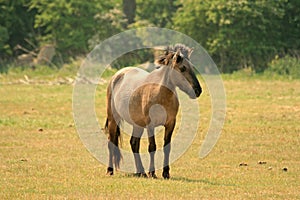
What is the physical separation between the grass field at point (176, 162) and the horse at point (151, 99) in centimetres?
44

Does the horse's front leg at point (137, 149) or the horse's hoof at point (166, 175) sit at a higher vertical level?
the horse's front leg at point (137, 149)

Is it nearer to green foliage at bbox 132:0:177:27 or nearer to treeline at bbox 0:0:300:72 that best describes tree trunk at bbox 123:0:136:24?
treeline at bbox 0:0:300:72

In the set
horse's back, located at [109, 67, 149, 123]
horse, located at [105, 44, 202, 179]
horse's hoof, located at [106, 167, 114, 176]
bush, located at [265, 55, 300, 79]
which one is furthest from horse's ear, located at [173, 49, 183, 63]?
bush, located at [265, 55, 300, 79]

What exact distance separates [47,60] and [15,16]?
4.44m

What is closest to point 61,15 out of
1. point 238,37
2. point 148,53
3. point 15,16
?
point 15,16

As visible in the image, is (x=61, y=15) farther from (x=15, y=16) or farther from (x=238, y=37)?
(x=238, y=37)

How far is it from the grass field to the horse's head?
132cm

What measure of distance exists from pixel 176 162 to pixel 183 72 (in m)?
2.51

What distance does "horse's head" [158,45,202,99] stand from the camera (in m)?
11.9

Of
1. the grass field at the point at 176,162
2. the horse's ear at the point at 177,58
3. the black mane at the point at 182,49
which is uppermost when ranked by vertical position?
the black mane at the point at 182,49

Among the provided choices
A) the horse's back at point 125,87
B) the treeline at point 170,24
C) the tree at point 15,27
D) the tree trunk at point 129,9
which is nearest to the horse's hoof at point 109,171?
the horse's back at point 125,87

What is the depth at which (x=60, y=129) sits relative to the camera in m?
19.1

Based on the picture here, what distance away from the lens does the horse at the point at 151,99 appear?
472 inches

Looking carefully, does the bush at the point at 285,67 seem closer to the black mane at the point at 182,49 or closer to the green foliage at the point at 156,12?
the green foliage at the point at 156,12
